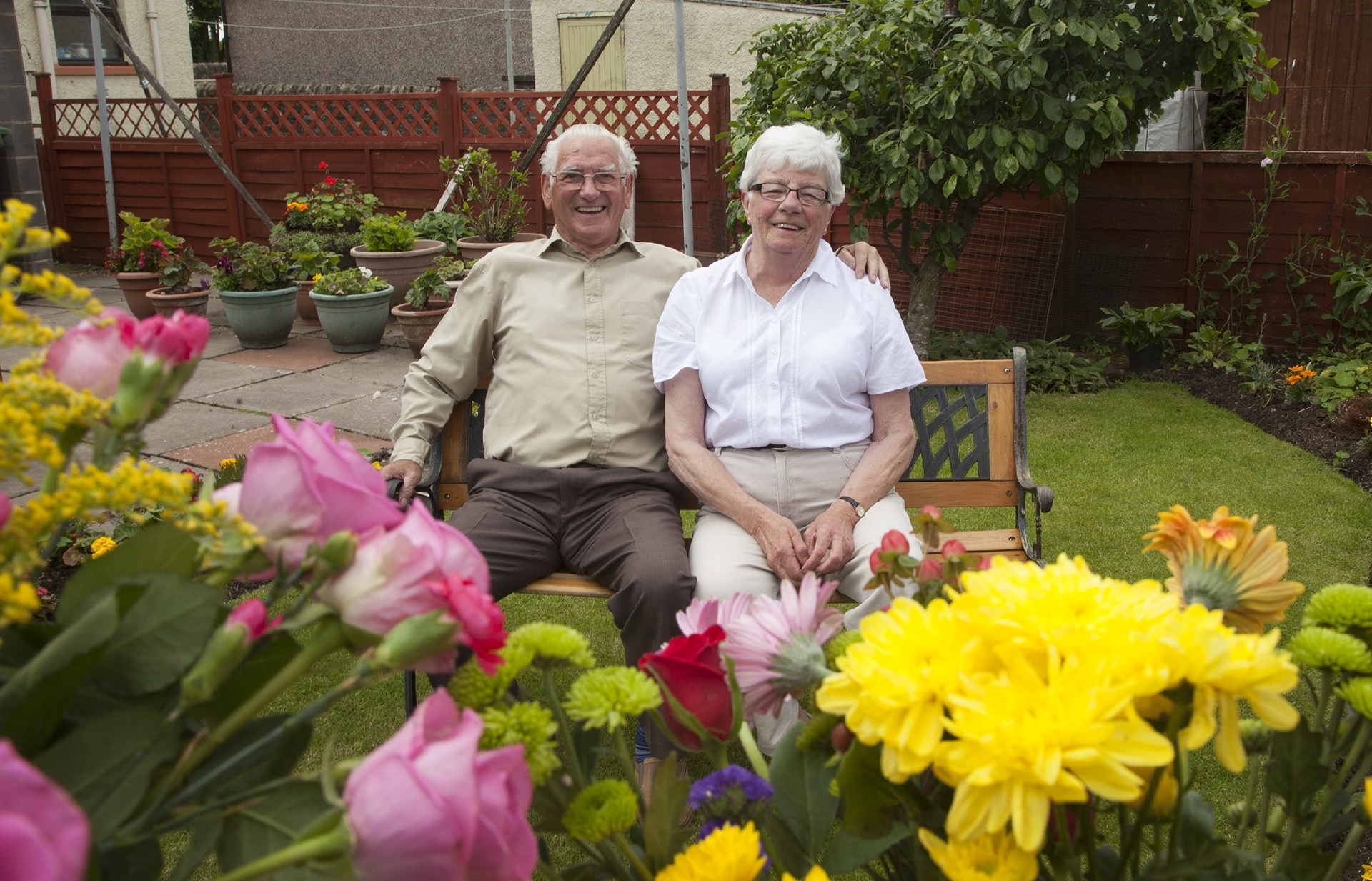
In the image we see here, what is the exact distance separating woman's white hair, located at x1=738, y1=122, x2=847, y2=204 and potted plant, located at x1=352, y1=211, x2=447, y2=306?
5260 millimetres

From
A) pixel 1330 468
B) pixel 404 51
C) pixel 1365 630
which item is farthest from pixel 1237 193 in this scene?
pixel 404 51

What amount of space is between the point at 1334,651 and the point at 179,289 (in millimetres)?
8462

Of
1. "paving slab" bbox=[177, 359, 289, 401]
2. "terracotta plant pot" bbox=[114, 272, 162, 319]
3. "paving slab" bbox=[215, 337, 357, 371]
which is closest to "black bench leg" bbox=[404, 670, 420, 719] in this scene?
"paving slab" bbox=[177, 359, 289, 401]

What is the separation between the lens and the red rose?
0.73m

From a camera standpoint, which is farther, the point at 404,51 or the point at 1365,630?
the point at 404,51

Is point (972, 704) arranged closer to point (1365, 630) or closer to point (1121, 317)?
point (1365, 630)

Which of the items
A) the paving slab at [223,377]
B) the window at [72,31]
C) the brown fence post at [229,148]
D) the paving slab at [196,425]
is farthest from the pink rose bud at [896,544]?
the window at [72,31]

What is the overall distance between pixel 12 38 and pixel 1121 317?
914 cm

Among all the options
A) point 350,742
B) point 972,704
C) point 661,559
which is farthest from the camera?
point 350,742

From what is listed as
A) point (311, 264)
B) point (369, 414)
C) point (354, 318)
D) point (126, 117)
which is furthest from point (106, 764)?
point (126, 117)

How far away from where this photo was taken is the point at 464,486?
3.12 m

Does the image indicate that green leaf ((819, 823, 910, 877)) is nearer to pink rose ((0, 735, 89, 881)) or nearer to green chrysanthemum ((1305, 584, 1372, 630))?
green chrysanthemum ((1305, 584, 1372, 630))

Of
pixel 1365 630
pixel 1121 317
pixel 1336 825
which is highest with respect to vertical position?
pixel 1365 630

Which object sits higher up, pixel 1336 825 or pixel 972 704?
pixel 972 704
